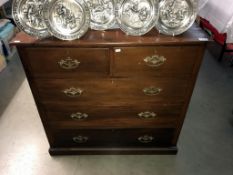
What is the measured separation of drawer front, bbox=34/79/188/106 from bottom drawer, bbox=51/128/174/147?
0.28 metres

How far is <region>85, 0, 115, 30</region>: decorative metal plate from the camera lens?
1107 mm

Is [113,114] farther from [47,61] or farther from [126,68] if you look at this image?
[47,61]

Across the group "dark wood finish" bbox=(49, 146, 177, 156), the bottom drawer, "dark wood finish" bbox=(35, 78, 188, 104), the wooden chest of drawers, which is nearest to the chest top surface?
the wooden chest of drawers

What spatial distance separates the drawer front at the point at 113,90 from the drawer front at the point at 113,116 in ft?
0.17

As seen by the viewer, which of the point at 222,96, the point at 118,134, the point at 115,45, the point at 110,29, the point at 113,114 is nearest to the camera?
the point at 115,45

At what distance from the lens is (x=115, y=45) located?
101 centimetres

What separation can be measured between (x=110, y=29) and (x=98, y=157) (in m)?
0.96

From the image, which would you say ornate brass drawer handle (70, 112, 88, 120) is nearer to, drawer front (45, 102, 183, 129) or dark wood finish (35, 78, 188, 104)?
drawer front (45, 102, 183, 129)

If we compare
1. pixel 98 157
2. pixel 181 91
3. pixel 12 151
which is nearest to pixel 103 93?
pixel 181 91

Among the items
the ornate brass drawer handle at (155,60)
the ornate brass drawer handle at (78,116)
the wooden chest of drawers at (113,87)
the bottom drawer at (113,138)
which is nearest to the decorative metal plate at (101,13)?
the wooden chest of drawers at (113,87)

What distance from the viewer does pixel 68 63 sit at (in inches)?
42.5

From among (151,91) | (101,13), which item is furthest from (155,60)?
(101,13)

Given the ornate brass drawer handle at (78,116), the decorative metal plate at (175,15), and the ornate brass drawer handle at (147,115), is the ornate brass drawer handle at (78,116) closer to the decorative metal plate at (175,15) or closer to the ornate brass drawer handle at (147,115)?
the ornate brass drawer handle at (147,115)

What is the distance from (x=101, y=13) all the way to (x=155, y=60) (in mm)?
384
